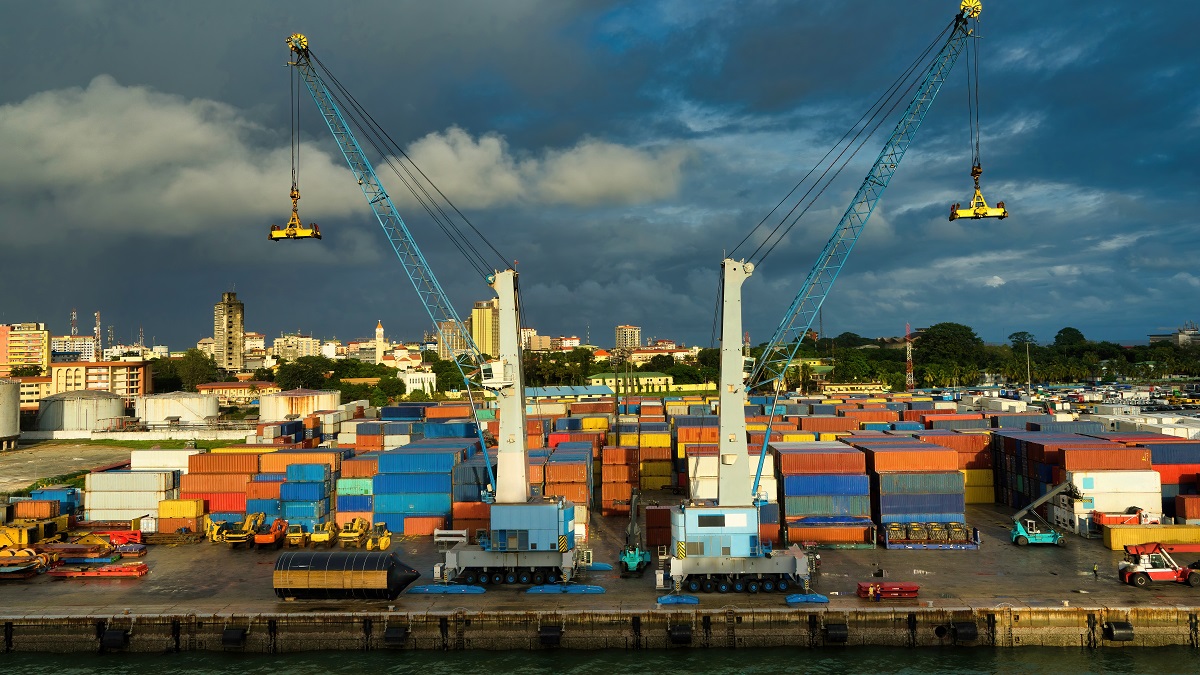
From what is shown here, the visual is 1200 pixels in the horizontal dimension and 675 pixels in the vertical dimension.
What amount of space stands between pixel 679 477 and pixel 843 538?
16.9 m

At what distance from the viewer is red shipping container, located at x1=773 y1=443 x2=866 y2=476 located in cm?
4025

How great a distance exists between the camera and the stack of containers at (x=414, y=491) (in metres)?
43.1

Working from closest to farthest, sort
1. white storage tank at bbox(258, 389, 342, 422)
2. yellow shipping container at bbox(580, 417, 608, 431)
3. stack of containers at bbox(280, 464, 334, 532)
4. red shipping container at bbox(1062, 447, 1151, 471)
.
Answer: red shipping container at bbox(1062, 447, 1151, 471), stack of containers at bbox(280, 464, 334, 532), yellow shipping container at bbox(580, 417, 608, 431), white storage tank at bbox(258, 389, 342, 422)

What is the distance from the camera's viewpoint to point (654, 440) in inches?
2157

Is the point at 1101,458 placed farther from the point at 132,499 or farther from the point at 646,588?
the point at 132,499

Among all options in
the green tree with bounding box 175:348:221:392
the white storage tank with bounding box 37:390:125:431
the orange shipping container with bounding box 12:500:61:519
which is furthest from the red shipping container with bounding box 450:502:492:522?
the green tree with bounding box 175:348:221:392

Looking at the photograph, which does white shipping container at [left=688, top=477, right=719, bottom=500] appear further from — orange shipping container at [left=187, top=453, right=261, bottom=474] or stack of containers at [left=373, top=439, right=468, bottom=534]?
orange shipping container at [left=187, top=453, right=261, bottom=474]

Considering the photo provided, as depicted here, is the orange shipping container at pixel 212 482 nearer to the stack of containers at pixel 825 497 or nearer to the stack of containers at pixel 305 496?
the stack of containers at pixel 305 496

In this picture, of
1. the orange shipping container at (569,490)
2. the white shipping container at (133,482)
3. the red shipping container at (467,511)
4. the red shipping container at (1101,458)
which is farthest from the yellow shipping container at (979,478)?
the white shipping container at (133,482)

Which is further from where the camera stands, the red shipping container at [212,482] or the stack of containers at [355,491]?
the red shipping container at [212,482]

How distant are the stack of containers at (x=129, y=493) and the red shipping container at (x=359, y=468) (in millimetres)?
10742

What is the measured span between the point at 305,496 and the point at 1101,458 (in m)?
41.7

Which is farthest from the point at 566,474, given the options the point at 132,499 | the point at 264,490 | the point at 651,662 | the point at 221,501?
the point at 132,499

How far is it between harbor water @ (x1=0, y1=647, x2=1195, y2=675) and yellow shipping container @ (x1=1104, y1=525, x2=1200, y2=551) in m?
8.91
